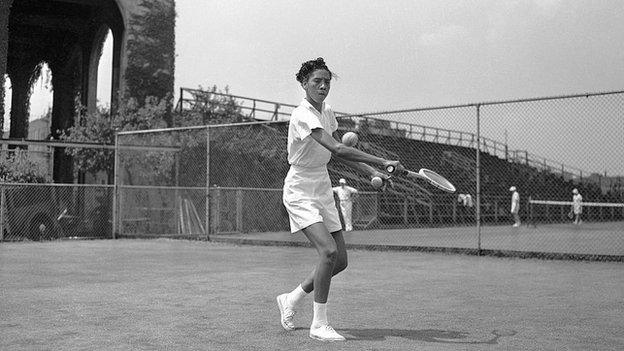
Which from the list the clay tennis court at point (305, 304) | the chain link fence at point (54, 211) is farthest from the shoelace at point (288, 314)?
the chain link fence at point (54, 211)

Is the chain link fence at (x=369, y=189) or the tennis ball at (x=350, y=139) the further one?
the chain link fence at (x=369, y=189)

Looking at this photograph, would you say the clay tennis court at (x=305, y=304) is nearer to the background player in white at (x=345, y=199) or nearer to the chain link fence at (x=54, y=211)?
the chain link fence at (x=54, y=211)

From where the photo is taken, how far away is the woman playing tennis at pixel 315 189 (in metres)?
4.88

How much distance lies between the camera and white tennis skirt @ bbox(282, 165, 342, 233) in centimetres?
507

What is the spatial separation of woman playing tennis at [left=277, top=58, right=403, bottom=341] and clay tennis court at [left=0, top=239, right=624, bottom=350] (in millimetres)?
294

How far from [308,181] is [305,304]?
202 centimetres

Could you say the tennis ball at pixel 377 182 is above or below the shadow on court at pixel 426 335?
above

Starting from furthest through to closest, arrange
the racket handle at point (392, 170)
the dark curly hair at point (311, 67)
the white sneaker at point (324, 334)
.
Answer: the dark curly hair at point (311, 67), the white sneaker at point (324, 334), the racket handle at point (392, 170)

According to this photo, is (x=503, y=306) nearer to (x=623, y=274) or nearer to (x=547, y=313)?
(x=547, y=313)

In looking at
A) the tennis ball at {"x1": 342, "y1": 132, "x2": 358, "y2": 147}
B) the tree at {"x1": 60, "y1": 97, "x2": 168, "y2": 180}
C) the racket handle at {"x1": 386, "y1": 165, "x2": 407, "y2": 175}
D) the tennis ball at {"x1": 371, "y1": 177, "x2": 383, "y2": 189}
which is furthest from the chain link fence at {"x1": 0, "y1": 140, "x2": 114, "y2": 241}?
the racket handle at {"x1": 386, "y1": 165, "x2": 407, "y2": 175}

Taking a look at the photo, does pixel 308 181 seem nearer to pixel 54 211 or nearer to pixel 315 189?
pixel 315 189

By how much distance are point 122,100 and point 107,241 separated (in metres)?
9.14

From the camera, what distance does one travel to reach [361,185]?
1036 inches

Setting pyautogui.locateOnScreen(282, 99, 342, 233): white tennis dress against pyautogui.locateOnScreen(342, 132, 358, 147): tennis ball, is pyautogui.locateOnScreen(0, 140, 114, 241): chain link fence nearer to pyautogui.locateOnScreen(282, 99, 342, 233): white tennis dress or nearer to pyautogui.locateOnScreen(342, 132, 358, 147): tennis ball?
pyautogui.locateOnScreen(282, 99, 342, 233): white tennis dress
